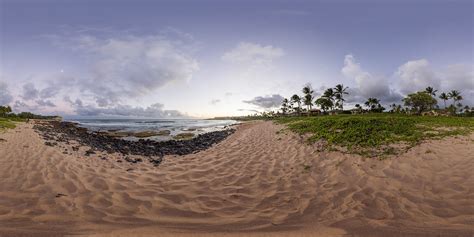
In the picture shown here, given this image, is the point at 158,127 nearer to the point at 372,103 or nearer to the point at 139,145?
the point at 139,145

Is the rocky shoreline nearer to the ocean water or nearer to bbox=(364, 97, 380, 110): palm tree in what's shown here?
the ocean water

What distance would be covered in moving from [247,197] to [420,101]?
91017 millimetres

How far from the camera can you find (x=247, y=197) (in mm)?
6441

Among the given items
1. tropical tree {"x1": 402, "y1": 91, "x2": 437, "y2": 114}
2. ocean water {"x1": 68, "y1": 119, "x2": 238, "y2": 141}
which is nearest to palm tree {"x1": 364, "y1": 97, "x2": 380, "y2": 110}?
tropical tree {"x1": 402, "y1": 91, "x2": 437, "y2": 114}

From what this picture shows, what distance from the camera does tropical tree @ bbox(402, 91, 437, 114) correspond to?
74062 millimetres

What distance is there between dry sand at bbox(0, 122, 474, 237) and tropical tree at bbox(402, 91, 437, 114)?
267 ft

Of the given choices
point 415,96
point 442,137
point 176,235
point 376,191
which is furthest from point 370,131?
point 415,96

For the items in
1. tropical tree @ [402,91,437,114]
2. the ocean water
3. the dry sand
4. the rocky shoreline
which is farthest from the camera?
tropical tree @ [402,91,437,114]

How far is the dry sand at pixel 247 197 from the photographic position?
453 centimetres

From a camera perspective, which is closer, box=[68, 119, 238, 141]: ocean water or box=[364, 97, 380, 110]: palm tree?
box=[68, 119, 238, 141]: ocean water

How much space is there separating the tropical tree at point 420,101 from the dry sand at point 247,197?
8153cm

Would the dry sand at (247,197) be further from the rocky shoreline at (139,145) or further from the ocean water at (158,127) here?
the ocean water at (158,127)

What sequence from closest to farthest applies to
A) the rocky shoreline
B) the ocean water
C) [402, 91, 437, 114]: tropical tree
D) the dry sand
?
the dry sand
the rocky shoreline
the ocean water
[402, 91, 437, 114]: tropical tree

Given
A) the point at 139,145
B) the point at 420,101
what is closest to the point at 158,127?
the point at 139,145
